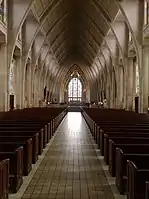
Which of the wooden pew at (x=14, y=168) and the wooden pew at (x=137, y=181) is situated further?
the wooden pew at (x=14, y=168)

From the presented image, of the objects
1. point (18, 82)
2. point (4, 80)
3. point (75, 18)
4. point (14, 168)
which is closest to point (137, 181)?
point (14, 168)

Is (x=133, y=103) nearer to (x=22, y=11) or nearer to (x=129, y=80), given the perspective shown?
(x=129, y=80)

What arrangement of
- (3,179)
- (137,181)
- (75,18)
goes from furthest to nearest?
(75,18), (3,179), (137,181)

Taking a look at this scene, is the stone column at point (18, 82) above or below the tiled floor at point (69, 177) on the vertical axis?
above

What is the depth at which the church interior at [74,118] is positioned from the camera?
6.27 meters

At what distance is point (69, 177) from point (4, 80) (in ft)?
57.0

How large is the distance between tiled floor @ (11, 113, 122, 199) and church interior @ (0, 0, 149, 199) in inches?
0.6

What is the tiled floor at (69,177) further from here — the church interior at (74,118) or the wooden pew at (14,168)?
the wooden pew at (14,168)

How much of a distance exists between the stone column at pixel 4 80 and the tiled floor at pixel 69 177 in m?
12.9

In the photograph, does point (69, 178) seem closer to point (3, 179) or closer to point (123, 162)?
point (123, 162)

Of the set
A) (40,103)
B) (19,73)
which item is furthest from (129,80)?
(40,103)

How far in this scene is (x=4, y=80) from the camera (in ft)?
79.2

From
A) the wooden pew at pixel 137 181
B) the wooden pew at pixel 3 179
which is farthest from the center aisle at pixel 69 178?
the wooden pew at pixel 137 181

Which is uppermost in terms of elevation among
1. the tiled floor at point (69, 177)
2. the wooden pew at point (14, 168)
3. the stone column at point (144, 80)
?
the stone column at point (144, 80)
